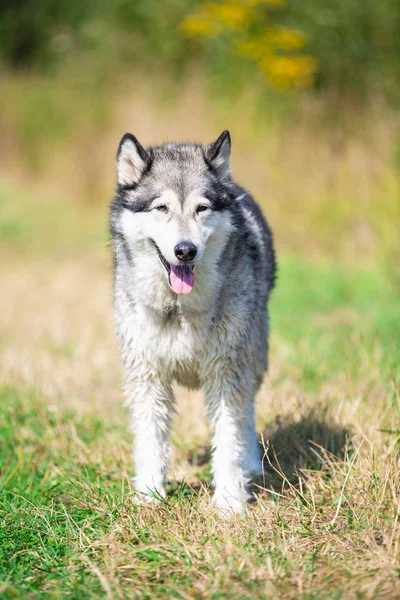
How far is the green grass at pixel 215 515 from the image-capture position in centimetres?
292

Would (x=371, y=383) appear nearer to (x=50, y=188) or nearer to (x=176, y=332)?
(x=176, y=332)

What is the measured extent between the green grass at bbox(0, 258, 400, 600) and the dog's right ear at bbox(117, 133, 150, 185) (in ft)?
5.37

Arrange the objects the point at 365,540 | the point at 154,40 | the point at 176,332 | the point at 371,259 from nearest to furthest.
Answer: the point at 365,540 < the point at 176,332 < the point at 371,259 < the point at 154,40

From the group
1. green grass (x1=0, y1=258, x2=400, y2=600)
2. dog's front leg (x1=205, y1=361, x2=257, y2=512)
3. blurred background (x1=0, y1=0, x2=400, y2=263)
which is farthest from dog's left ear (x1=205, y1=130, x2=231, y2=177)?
blurred background (x1=0, y1=0, x2=400, y2=263)

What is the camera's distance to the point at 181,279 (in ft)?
11.9

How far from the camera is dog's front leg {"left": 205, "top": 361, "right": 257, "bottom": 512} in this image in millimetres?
3865

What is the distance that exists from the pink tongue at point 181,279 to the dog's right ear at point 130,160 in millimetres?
579

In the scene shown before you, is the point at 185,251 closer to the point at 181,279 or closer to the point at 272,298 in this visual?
the point at 181,279

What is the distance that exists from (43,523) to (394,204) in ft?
22.8

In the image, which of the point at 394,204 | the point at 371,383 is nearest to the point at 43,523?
the point at 371,383

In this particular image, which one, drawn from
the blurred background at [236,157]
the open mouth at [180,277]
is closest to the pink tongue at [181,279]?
the open mouth at [180,277]

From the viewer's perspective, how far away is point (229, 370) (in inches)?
156

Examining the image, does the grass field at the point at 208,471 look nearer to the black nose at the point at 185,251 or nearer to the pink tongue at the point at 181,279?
the pink tongue at the point at 181,279

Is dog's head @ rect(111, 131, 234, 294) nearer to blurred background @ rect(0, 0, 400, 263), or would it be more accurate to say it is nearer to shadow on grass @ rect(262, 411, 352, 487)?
shadow on grass @ rect(262, 411, 352, 487)
